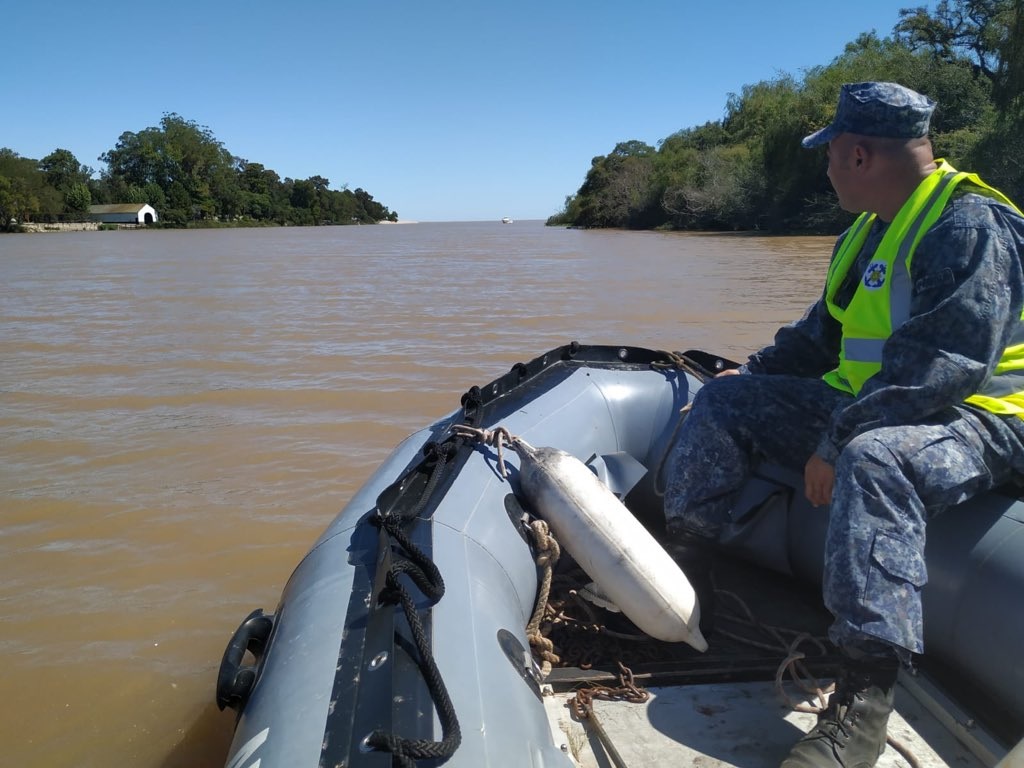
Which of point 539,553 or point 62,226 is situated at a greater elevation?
point 62,226

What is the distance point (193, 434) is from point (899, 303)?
13.7ft

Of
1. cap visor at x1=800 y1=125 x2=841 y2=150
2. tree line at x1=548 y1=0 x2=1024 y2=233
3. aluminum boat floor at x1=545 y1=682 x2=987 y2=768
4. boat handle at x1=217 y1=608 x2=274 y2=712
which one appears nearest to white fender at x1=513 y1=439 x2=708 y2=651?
aluminum boat floor at x1=545 y1=682 x2=987 y2=768

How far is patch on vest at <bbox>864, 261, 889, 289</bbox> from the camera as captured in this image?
1.86 metres

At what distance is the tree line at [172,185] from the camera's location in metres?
55.8

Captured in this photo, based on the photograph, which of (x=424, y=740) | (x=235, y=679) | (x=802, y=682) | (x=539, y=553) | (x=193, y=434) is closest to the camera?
(x=424, y=740)

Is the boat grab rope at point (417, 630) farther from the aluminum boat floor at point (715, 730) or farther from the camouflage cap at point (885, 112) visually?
the camouflage cap at point (885, 112)

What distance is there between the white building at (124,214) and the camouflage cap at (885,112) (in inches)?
2581

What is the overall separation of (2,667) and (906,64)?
27301 millimetres

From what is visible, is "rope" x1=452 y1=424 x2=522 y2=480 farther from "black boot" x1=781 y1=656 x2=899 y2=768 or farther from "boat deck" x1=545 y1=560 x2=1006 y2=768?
"black boot" x1=781 y1=656 x2=899 y2=768

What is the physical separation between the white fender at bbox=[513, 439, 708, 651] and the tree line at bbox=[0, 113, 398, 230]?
58.9 m

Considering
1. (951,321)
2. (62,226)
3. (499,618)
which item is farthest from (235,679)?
(62,226)

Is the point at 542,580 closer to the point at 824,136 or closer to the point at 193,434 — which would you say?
the point at 824,136

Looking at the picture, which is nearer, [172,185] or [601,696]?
[601,696]

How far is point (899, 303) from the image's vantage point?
1814mm
